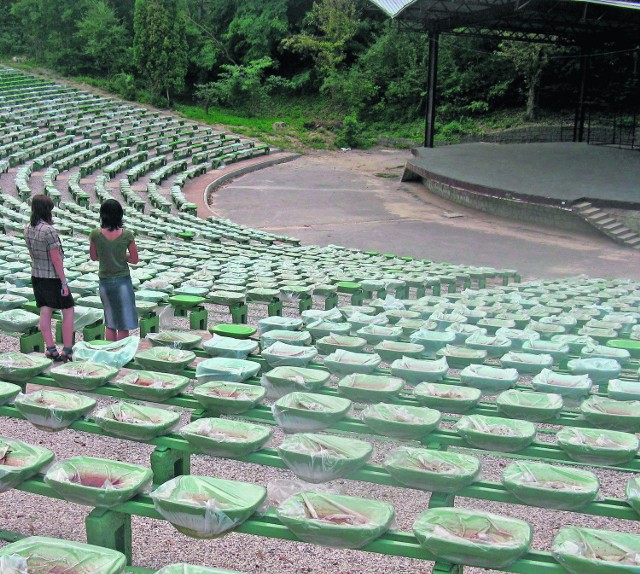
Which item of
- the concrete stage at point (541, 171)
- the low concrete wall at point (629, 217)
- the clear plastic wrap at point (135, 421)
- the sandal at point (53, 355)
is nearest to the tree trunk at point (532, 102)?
the concrete stage at point (541, 171)

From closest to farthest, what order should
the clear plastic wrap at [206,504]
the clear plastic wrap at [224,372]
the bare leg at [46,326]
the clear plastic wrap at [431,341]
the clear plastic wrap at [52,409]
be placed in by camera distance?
the clear plastic wrap at [206,504]
the clear plastic wrap at [52,409]
the clear plastic wrap at [224,372]
the clear plastic wrap at [431,341]
the bare leg at [46,326]

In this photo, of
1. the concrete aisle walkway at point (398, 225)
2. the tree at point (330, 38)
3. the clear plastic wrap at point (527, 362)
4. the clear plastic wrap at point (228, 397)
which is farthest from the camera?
the tree at point (330, 38)

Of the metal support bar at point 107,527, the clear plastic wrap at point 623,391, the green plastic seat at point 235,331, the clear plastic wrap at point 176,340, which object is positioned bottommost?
the metal support bar at point 107,527

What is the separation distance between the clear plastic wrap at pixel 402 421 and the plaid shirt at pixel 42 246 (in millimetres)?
3216

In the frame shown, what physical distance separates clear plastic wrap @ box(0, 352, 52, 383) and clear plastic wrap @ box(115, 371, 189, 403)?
0.55 meters

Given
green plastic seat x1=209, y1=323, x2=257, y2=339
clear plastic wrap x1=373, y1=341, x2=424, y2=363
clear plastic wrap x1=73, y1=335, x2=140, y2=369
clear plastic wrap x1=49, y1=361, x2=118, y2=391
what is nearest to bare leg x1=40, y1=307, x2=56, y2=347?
clear plastic wrap x1=73, y1=335, x2=140, y2=369

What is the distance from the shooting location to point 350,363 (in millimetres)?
4672

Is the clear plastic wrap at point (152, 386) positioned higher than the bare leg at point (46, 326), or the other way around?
the clear plastic wrap at point (152, 386)

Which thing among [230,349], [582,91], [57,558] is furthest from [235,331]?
[582,91]

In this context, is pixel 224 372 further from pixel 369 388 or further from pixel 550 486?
pixel 550 486

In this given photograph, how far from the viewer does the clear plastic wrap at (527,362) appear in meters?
4.94

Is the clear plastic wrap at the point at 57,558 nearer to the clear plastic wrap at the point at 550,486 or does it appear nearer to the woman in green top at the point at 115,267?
the clear plastic wrap at the point at 550,486

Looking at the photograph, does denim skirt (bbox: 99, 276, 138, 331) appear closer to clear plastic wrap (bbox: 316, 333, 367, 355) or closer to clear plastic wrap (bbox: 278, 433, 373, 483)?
clear plastic wrap (bbox: 316, 333, 367, 355)

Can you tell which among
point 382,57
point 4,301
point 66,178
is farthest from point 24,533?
point 382,57
